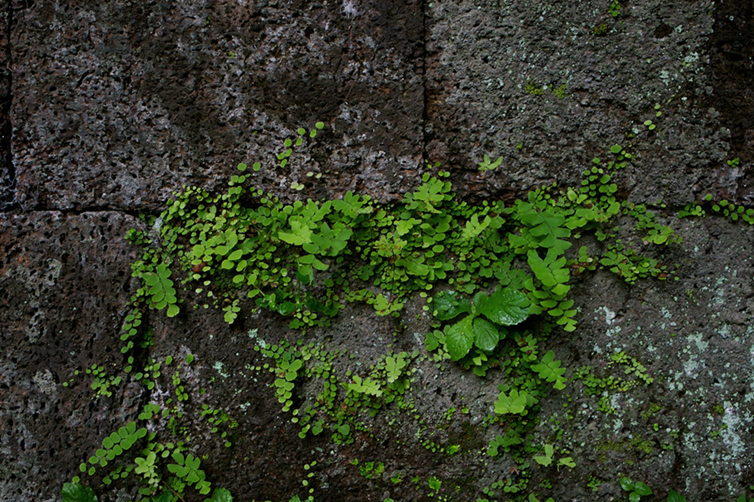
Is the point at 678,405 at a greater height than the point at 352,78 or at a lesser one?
lesser

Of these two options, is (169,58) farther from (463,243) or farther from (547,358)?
(547,358)

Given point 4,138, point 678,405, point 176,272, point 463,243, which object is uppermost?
point 4,138

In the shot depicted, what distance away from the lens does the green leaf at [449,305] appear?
190 centimetres

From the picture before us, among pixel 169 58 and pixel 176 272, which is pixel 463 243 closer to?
pixel 176 272

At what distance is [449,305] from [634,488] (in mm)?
1126

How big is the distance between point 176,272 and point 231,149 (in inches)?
23.7

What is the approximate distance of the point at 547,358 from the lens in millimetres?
1868

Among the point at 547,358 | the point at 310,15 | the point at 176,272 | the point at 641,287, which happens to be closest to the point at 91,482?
the point at 176,272

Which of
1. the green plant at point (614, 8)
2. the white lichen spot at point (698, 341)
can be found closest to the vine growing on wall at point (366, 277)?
the white lichen spot at point (698, 341)

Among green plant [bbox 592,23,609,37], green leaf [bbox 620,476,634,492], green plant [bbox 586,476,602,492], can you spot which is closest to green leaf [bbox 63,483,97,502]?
green plant [bbox 586,476,602,492]

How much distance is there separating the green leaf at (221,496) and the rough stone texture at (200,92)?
1.33m

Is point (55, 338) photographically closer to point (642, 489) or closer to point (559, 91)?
point (559, 91)

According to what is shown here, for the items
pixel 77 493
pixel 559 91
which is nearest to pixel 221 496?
pixel 77 493

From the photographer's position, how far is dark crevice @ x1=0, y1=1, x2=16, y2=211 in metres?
1.91
